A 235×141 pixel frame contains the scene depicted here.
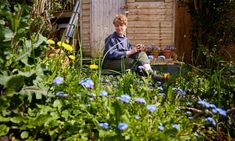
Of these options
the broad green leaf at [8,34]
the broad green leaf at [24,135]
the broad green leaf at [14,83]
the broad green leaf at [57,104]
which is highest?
the broad green leaf at [8,34]

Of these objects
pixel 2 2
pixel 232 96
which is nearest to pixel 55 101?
pixel 2 2

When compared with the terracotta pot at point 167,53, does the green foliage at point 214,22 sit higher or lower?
higher

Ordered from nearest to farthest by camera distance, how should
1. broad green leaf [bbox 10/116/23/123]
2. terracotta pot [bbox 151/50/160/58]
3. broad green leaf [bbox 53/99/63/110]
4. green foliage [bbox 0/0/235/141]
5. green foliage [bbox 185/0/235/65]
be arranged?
1. green foliage [bbox 0/0/235/141]
2. broad green leaf [bbox 10/116/23/123]
3. broad green leaf [bbox 53/99/63/110]
4. green foliage [bbox 185/0/235/65]
5. terracotta pot [bbox 151/50/160/58]

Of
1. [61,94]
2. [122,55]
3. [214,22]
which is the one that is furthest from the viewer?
[214,22]

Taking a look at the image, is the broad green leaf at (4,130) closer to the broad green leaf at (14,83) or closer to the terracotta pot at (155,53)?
the broad green leaf at (14,83)

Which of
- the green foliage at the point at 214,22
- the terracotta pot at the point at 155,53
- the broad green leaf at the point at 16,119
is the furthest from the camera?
the terracotta pot at the point at 155,53

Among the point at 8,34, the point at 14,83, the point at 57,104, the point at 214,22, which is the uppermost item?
the point at 8,34

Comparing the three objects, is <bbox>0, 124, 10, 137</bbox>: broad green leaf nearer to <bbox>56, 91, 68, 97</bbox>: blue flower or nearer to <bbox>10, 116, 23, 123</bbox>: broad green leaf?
<bbox>10, 116, 23, 123</bbox>: broad green leaf

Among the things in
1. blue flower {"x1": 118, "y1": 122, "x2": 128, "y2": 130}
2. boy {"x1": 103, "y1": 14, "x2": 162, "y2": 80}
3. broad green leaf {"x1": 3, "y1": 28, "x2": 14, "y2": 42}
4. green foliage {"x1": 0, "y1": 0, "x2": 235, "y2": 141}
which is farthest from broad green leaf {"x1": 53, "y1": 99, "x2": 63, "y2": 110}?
boy {"x1": 103, "y1": 14, "x2": 162, "y2": 80}

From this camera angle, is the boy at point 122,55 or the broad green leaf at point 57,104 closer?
the broad green leaf at point 57,104

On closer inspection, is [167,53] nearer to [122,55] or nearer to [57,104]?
[122,55]

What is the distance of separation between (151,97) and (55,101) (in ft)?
2.56

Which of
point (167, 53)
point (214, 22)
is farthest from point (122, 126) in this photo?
point (167, 53)

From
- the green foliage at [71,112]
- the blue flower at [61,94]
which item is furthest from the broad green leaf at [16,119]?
the blue flower at [61,94]
